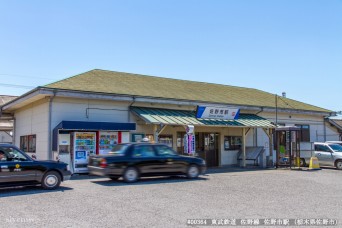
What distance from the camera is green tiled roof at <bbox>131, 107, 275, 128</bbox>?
17562mm

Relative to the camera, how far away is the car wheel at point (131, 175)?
42.4ft

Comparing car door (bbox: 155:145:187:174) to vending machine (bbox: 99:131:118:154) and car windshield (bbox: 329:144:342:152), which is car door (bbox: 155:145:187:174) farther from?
car windshield (bbox: 329:144:342:152)

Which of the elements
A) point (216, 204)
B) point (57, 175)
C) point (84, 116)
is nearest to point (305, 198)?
point (216, 204)

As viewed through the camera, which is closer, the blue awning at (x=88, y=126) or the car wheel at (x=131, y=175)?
the car wheel at (x=131, y=175)

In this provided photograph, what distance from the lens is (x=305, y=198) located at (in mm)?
→ 10031

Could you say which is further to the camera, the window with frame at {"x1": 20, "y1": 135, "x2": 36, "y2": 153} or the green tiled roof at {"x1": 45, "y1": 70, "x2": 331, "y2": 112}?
the window with frame at {"x1": 20, "y1": 135, "x2": 36, "y2": 153}

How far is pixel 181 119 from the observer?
61.1 ft

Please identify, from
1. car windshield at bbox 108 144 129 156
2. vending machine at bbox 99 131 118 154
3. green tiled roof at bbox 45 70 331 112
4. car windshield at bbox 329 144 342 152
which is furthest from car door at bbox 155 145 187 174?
car windshield at bbox 329 144 342 152

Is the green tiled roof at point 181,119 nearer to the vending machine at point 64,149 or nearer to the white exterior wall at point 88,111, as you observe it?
the white exterior wall at point 88,111

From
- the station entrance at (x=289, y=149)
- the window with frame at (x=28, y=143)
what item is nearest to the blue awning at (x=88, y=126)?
the window with frame at (x=28, y=143)

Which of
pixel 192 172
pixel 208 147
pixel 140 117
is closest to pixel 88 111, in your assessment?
pixel 140 117

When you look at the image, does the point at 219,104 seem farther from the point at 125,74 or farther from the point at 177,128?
the point at 125,74

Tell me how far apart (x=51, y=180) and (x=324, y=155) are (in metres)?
16.2

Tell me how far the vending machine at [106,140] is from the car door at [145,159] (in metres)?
3.57
